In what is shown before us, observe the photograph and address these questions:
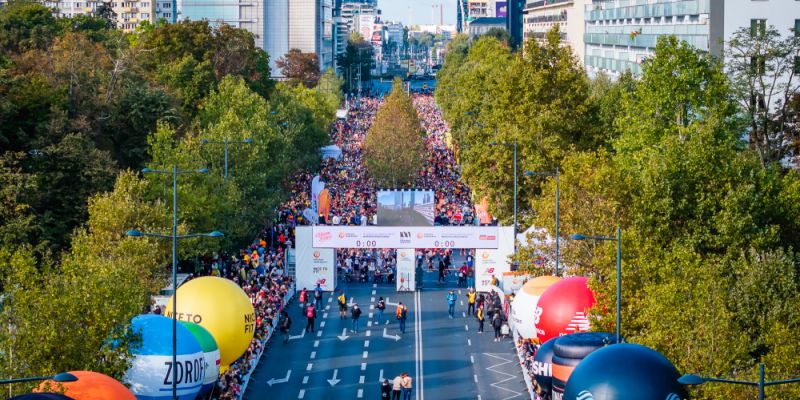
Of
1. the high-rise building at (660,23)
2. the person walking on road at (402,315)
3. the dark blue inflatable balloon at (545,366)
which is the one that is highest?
A: the high-rise building at (660,23)

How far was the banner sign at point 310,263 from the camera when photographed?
69188 millimetres

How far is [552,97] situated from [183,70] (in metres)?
41.8

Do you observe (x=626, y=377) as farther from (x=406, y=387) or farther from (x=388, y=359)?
(x=388, y=359)

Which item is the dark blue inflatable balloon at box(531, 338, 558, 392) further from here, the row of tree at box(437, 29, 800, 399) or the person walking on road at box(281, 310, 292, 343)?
the person walking on road at box(281, 310, 292, 343)

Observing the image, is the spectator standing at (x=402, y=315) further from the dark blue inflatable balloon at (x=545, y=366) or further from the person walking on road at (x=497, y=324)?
the dark blue inflatable balloon at (x=545, y=366)

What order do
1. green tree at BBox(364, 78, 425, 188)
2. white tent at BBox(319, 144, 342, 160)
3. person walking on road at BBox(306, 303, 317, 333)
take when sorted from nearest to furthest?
person walking on road at BBox(306, 303, 317, 333), green tree at BBox(364, 78, 425, 188), white tent at BBox(319, 144, 342, 160)

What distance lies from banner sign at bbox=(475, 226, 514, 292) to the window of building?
58.9 ft

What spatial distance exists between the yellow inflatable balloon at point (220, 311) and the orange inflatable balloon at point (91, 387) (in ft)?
44.2

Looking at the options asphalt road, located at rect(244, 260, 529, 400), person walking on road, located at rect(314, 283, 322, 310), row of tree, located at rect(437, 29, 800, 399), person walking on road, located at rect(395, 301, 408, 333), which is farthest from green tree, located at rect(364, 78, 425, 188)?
person walking on road, located at rect(395, 301, 408, 333)

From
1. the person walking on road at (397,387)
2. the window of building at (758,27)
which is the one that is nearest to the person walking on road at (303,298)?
the person walking on road at (397,387)

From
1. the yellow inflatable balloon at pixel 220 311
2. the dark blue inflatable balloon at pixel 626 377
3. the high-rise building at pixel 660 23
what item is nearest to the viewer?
the dark blue inflatable balloon at pixel 626 377

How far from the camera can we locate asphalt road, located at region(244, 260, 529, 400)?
49969mm

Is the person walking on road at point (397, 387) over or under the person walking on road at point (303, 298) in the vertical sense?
under

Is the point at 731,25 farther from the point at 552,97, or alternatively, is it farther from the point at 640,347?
the point at 640,347
